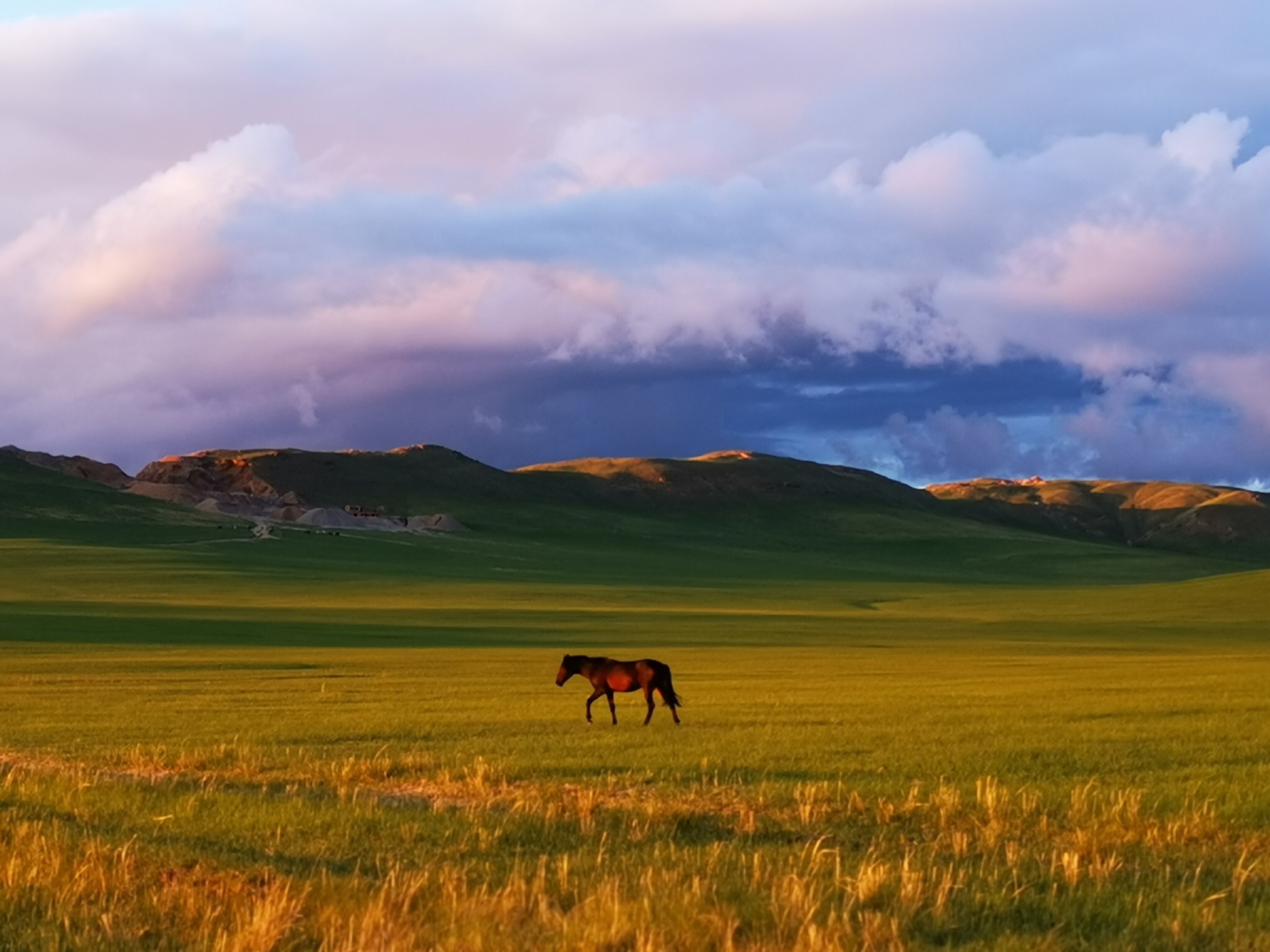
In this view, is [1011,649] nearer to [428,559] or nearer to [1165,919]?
[1165,919]

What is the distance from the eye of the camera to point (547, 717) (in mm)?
24016

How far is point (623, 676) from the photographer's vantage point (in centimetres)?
2200

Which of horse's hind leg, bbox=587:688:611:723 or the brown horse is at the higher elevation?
the brown horse

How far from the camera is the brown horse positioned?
21.7 meters

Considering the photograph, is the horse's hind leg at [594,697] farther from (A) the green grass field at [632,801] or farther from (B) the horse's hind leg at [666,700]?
(B) the horse's hind leg at [666,700]

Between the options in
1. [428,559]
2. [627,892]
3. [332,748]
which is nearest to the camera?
[627,892]

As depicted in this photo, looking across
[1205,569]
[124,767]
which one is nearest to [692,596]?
[124,767]

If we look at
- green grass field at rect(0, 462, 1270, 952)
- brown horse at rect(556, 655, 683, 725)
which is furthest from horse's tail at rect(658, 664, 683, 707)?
green grass field at rect(0, 462, 1270, 952)

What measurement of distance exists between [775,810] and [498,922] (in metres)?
5.15

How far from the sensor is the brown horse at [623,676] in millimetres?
21672

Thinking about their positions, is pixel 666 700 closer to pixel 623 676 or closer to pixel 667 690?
pixel 667 690

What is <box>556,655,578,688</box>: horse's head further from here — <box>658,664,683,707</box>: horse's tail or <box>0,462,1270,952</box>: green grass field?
<box>658,664,683,707</box>: horse's tail

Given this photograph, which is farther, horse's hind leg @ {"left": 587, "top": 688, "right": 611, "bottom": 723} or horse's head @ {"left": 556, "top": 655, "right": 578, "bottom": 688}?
horse's head @ {"left": 556, "top": 655, "right": 578, "bottom": 688}

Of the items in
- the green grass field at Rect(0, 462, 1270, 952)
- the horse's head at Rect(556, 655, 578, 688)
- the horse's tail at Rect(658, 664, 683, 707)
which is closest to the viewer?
the green grass field at Rect(0, 462, 1270, 952)
